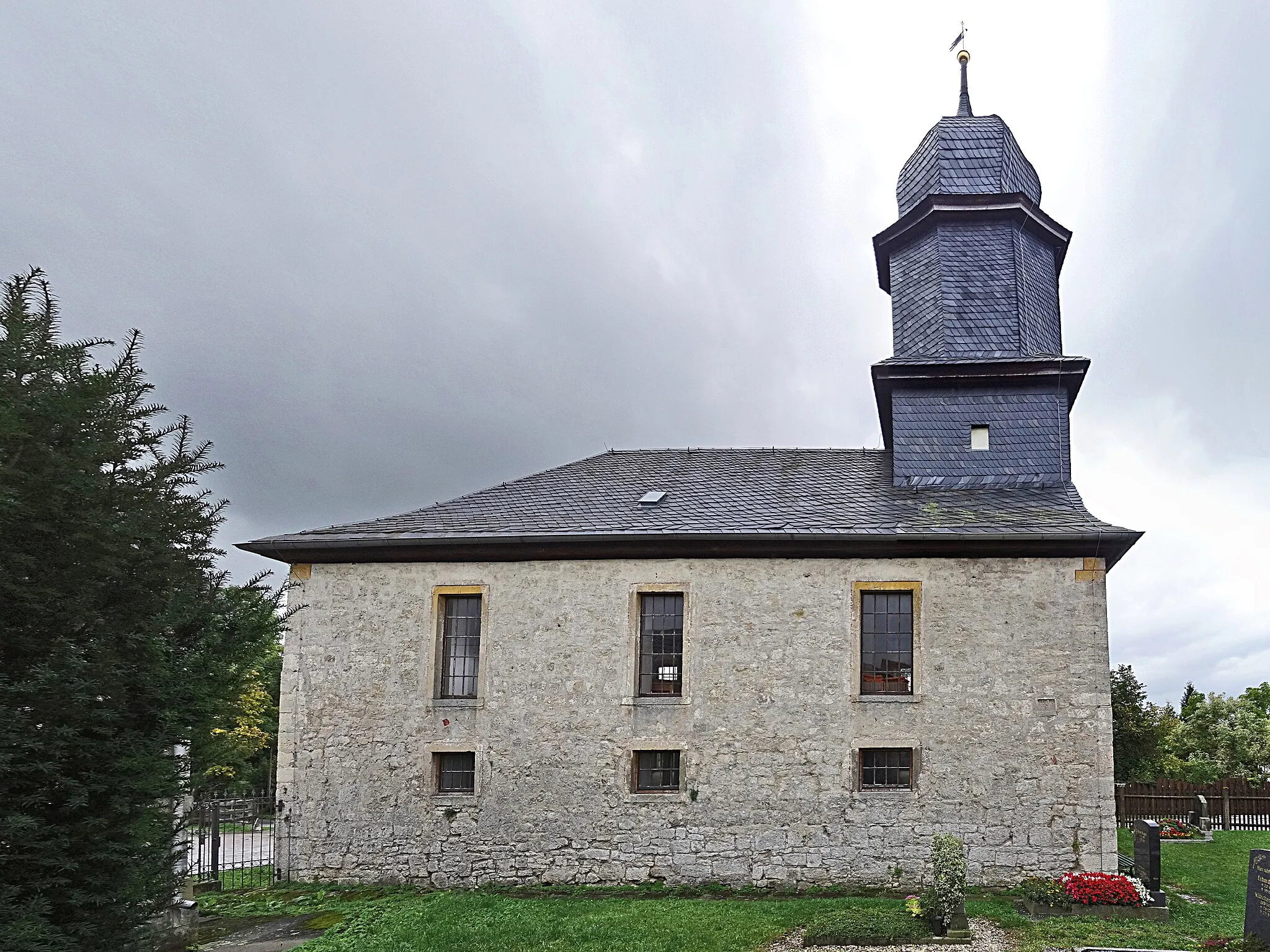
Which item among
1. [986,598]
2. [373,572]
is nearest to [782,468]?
[986,598]

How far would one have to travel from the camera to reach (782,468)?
15.7 meters

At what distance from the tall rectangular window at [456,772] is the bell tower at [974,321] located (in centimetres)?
863

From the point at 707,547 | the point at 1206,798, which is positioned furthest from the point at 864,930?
the point at 1206,798

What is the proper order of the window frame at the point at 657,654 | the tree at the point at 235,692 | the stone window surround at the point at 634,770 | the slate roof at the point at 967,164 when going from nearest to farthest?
the tree at the point at 235,692 < the stone window surround at the point at 634,770 < the window frame at the point at 657,654 < the slate roof at the point at 967,164

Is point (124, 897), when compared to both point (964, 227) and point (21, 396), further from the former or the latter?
point (964, 227)

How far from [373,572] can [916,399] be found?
9941mm

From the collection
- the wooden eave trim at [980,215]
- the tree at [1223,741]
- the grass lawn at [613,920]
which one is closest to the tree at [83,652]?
the grass lawn at [613,920]

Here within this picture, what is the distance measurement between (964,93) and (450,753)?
16655mm

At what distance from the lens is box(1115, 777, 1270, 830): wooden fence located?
19547 millimetres

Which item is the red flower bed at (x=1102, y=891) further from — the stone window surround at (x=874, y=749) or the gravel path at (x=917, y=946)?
the stone window surround at (x=874, y=749)

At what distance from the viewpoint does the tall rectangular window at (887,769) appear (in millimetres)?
12242

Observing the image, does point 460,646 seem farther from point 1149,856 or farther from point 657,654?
point 1149,856

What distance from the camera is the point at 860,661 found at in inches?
496

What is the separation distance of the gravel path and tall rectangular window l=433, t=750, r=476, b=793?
5.40 m
